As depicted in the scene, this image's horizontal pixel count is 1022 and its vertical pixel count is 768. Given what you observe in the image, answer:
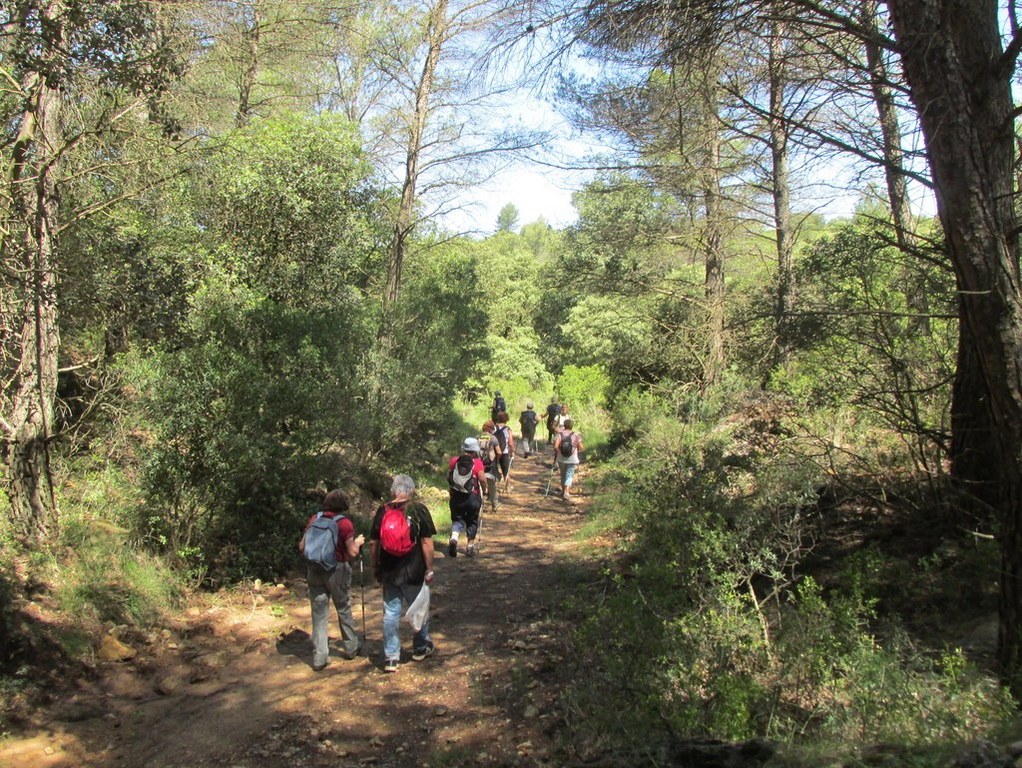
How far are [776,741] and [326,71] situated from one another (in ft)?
61.1

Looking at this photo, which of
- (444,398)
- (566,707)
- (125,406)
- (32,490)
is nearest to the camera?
(566,707)

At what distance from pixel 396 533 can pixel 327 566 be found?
720 mm

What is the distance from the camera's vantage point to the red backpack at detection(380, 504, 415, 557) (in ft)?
19.8

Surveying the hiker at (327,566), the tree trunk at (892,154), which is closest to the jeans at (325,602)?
the hiker at (327,566)

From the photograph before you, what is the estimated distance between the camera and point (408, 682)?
19.6 ft

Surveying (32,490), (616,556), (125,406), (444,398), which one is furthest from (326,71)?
(616,556)

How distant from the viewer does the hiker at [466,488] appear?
908cm

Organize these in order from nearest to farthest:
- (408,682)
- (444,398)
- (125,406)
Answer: (408,682), (125,406), (444,398)

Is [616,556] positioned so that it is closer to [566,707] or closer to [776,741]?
[566,707]

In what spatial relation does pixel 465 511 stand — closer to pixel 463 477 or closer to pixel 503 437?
pixel 463 477

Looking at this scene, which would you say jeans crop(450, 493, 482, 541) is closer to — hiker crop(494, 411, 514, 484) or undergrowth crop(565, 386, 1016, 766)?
undergrowth crop(565, 386, 1016, 766)

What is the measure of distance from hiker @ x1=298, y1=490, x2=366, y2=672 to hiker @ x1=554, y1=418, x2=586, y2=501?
24.5ft

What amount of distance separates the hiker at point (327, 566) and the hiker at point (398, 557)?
1.02 ft

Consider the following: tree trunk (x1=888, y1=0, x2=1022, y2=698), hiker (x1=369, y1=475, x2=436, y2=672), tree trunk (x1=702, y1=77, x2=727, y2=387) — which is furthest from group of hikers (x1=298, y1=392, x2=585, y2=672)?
tree trunk (x1=702, y1=77, x2=727, y2=387)
